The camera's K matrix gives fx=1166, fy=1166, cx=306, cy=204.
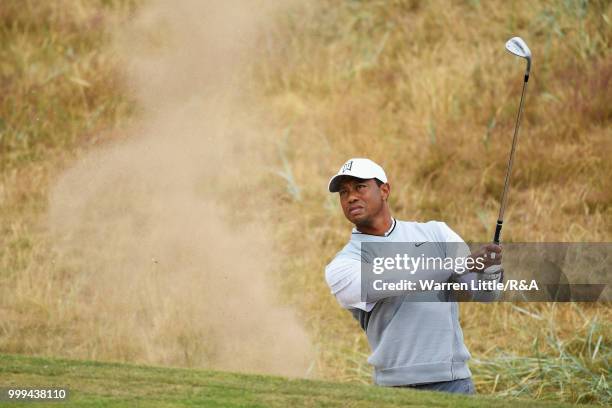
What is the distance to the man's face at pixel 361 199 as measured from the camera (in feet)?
16.7

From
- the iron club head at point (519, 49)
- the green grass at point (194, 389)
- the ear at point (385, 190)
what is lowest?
the green grass at point (194, 389)

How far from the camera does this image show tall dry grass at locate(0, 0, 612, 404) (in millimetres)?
9359

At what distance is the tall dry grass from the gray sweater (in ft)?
10.5

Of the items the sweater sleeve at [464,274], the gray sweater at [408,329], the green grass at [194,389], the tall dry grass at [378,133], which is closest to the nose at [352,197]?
the gray sweater at [408,329]

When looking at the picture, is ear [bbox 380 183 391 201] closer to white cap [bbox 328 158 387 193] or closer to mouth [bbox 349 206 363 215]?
white cap [bbox 328 158 387 193]

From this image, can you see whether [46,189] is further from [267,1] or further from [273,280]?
[267,1]

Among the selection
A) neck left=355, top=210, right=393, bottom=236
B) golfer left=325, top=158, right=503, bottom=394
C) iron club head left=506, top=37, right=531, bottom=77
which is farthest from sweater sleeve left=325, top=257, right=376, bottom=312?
iron club head left=506, top=37, right=531, bottom=77

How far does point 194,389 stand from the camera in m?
5.33

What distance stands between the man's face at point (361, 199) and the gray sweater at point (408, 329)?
0.18 m

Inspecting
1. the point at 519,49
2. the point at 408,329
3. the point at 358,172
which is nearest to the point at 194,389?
the point at 408,329

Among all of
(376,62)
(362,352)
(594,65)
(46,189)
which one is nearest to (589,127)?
(594,65)

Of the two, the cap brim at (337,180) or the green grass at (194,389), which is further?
the cap brim at (337,180)

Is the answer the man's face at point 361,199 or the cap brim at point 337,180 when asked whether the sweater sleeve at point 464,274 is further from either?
the cap brim at point 337,180

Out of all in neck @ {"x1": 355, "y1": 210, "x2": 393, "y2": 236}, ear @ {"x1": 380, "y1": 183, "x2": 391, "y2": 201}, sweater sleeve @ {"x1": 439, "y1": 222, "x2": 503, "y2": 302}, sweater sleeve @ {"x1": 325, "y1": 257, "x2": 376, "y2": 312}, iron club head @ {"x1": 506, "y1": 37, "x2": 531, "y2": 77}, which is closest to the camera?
sweater sleeve @ {"x1": 325, "y1": 257, "x2": 376, "y2": 312}
